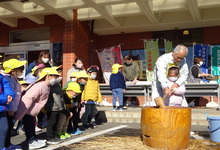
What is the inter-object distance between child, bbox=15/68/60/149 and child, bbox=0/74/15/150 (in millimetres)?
391

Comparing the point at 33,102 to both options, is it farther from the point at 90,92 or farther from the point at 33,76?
the point at 90,92

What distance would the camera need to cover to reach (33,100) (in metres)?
4.25

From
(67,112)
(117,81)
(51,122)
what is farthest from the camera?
(117,81)

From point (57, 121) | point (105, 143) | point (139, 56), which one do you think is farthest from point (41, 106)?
point (139, 56)

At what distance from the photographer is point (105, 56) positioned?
1137 centimetres

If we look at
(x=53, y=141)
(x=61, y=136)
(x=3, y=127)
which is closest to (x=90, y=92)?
(x=61, y=136)

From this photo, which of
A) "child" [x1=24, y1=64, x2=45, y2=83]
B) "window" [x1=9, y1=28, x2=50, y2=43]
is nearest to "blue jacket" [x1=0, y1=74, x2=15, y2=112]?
"child" [x1=24, y1=64, x2=45, y2=83]

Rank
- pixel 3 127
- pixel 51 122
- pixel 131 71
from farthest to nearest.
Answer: pixel 131 71 < pixel 51 122 < pixel 3 127

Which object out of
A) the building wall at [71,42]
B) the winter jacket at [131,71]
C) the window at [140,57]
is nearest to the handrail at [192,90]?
the winter jacket at [131,71]

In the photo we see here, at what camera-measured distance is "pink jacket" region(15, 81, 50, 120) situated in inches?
163

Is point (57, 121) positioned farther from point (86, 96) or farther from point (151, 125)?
point (151, 125)

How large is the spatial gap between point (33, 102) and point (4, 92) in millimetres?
709

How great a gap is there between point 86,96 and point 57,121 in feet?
5.01

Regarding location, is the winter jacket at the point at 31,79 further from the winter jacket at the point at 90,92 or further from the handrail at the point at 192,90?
the handrail at the point at 192,90
